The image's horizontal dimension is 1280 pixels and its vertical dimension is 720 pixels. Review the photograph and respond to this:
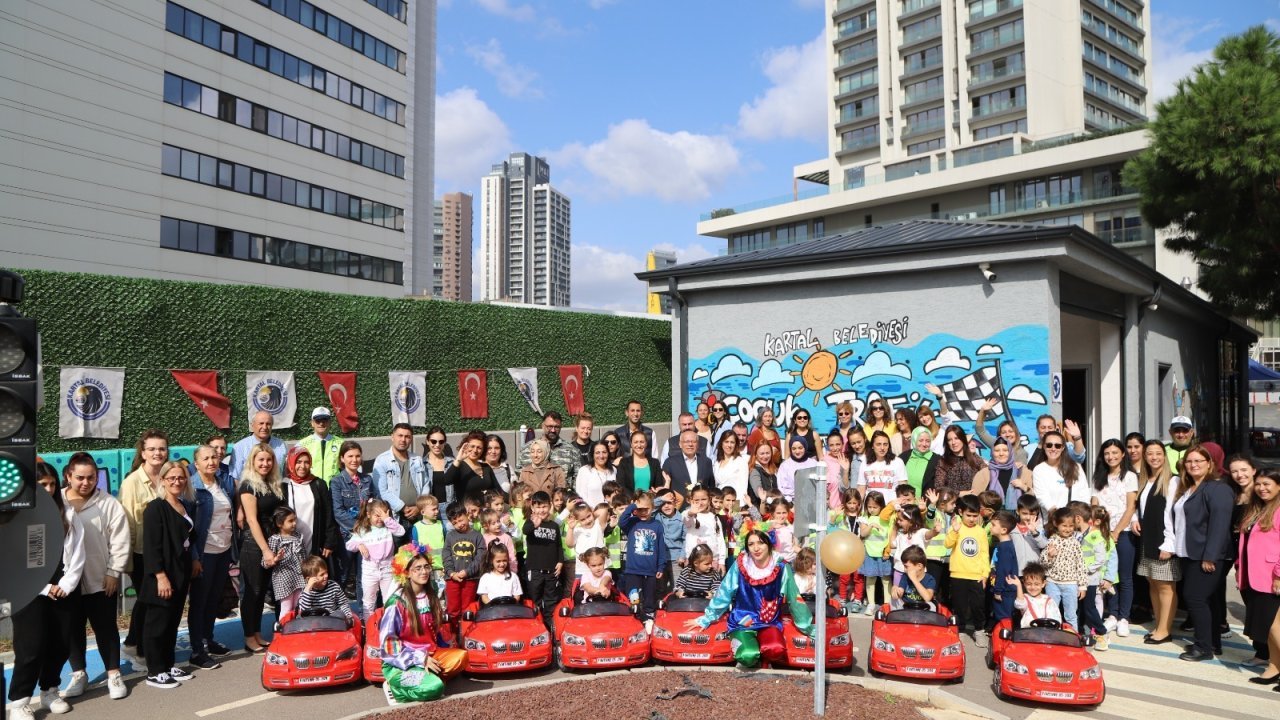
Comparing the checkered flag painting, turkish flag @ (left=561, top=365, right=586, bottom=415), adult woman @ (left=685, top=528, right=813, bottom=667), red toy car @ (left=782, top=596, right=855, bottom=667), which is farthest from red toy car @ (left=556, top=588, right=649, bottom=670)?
turkish flag @ (left=561, top=365, right=586, bottom=415)

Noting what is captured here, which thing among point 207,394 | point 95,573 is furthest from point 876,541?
point 207,394

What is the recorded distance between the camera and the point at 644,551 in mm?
8758

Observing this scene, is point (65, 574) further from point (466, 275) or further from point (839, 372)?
point (466, 275)

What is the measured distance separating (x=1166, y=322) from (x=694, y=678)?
775 inches

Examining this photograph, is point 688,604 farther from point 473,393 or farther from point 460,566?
point 473,393

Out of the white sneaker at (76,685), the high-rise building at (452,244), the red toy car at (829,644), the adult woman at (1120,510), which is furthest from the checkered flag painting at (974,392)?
the high-rise building at (452,244)

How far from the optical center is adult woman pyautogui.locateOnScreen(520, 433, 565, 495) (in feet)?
33.1

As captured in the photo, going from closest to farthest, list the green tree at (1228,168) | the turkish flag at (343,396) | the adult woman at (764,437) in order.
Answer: the adult woman at (764,437)
the green tree at (1228,168)
the turkish flag at (343,396)

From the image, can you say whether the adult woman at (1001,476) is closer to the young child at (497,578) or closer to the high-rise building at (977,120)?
the young child at (497,578)

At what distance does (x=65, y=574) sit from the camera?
6.64 m

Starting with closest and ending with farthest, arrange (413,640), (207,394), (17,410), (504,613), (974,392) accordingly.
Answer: (17,410) < (413,640) < (504,613) < (974,392) < (207,394)

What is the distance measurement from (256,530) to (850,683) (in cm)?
558

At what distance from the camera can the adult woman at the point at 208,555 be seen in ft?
25.6

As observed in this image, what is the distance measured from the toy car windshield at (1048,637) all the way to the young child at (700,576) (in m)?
2.79
